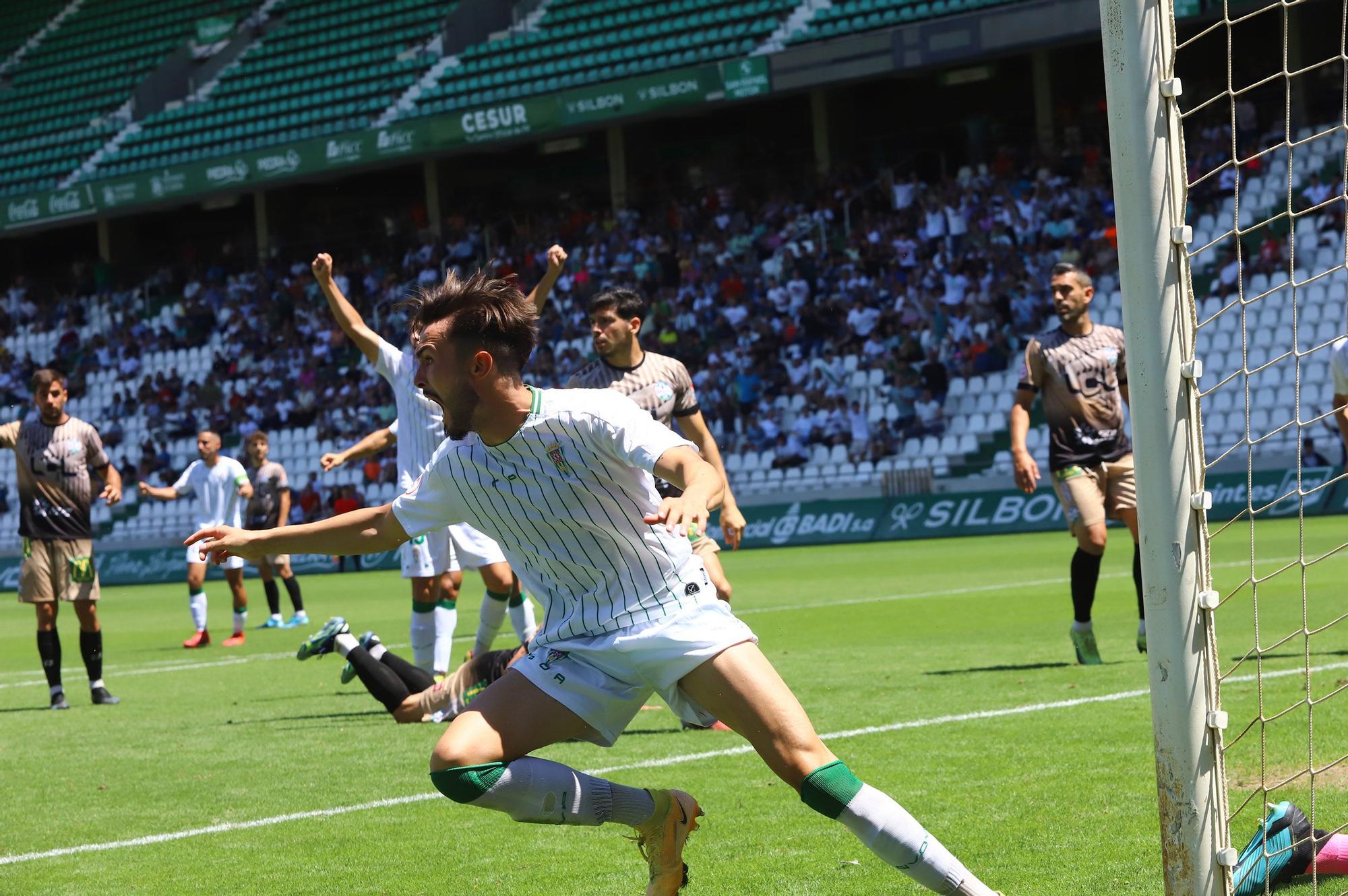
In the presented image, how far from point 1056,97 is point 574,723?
28.5 metres

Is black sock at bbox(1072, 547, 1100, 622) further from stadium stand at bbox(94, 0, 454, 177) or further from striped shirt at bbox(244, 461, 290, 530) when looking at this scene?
stadium stand at bbox(94, 0, 454, 177)

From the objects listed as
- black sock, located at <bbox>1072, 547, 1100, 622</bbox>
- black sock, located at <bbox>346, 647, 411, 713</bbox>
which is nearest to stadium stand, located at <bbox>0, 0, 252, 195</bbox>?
black sock, located at <bbox>346, 647, 411, 713</bbox>

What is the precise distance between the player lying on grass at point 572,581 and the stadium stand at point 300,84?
3286cm

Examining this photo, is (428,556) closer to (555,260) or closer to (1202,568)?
(555,260)

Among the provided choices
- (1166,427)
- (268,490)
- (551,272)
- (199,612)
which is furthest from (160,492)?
(1166,427)

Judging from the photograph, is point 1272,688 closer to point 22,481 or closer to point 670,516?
point 670,516

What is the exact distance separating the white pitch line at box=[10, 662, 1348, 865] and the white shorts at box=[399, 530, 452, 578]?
2890 mm

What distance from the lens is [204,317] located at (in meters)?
40.2

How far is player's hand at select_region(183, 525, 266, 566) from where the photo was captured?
4.62 m

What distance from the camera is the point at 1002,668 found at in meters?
10.0

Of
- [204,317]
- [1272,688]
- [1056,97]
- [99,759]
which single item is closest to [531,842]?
[99,759]

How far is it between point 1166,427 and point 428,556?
6737 mm

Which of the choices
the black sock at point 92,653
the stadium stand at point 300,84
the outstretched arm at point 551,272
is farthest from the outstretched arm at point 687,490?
the stadium stand at point 300,84

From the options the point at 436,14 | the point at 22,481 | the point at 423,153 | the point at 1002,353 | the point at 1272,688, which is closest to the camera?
the point at 1272,688
